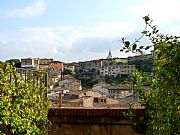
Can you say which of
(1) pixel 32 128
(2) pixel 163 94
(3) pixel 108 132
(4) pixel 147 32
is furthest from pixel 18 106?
(4) pixel 147 32

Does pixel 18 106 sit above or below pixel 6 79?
below

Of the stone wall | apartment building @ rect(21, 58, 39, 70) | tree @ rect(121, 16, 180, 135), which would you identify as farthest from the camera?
apartment building @ rect(21, 58, 39, 70)

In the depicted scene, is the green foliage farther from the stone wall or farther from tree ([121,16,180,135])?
tree ([121,16,180,135])

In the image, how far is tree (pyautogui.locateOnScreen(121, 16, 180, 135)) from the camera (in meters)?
2.62

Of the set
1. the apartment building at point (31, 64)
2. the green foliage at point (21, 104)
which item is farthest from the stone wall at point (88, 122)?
the apartment building at point (31, 64)

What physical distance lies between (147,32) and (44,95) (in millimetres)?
3414

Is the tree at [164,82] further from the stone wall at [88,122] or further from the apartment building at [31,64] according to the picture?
the apartment building at [31,64]

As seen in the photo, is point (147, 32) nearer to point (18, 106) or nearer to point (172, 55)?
point (172, 55)

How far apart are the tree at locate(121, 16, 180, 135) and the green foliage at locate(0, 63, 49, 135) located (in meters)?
1.57

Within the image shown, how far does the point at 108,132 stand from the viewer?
610cm

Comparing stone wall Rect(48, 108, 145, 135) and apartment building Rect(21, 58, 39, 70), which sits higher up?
apartment building Rect(21, 58, 39, 70)

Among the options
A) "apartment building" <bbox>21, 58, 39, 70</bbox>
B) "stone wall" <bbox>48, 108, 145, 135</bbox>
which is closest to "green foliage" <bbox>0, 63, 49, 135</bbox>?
"stone wall" <bbox>48, 108, 145, 135</bbox>

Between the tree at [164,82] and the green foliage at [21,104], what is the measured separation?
1573 millimetres

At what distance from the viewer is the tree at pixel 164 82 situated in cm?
262
